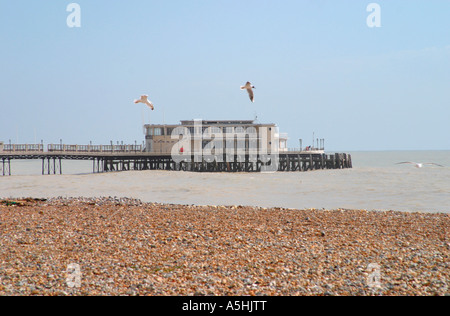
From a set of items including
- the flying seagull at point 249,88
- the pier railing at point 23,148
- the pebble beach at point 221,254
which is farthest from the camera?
the pier railing at point 23,148

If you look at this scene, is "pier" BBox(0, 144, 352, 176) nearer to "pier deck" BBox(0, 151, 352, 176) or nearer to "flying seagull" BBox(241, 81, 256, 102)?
"pier deck" BBox(0, 151, 352, 176)

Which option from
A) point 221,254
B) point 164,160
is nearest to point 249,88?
point 221,254

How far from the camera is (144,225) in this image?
48.1 ft

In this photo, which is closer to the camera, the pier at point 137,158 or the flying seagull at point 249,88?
the flying seagull at point 249,88

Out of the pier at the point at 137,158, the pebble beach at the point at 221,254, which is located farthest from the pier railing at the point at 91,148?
the pebble beach at the point at 221,254

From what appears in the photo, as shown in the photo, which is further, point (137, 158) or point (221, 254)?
point (137, 158)

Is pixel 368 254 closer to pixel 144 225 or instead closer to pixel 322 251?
pixel 322 251

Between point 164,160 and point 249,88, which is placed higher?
point 249,88

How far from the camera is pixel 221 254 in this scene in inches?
426

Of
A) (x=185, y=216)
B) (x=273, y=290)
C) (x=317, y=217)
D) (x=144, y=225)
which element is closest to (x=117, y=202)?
(x=185, y=216)

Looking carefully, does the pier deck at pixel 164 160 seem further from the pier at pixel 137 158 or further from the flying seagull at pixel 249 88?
the flying seagull at pixel 249 88

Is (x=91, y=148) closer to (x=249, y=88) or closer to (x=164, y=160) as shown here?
(x=164, y=160)

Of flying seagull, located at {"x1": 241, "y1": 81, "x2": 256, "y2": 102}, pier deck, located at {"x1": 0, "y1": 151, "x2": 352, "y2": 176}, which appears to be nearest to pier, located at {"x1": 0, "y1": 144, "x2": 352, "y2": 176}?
pier deck, located at {"x1": 0, "y1": 151, "x2": 352, "y2": 176}

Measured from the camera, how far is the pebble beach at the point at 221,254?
838cm
